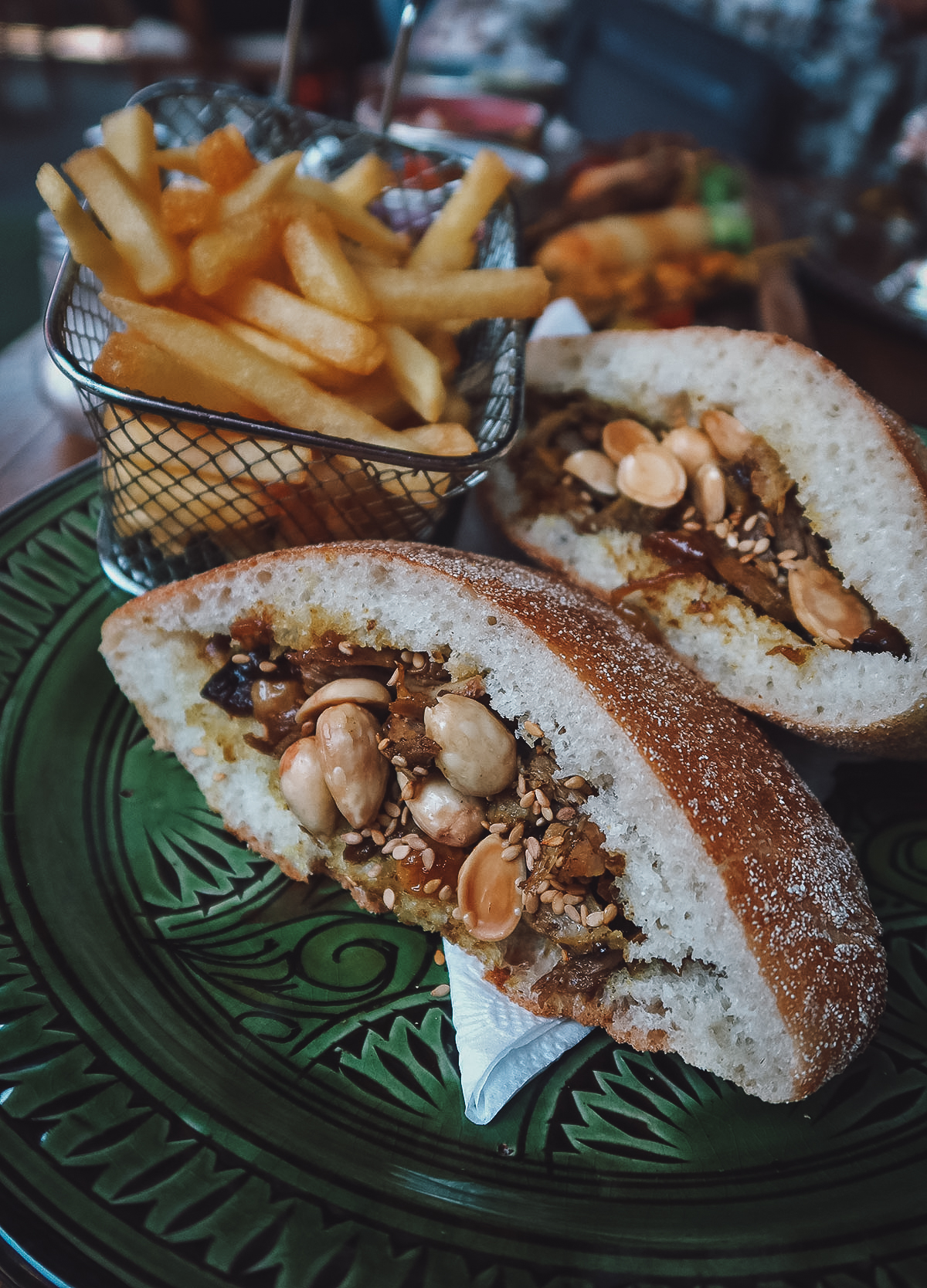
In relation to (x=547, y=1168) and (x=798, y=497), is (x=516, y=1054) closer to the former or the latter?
(x=547, y=1168)

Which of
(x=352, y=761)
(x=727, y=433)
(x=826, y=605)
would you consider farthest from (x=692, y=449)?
(x=352, y=761)

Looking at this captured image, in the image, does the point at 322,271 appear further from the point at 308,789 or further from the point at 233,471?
the point at 308,789

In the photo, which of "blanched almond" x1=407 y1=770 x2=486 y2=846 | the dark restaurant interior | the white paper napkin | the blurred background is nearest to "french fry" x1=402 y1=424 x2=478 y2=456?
"blanched almond" x1=407 y1=770 x2=486 y2=846

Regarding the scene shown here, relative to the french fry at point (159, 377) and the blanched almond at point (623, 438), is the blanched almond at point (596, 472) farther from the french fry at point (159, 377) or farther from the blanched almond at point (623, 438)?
the french fry at point (159, 377)

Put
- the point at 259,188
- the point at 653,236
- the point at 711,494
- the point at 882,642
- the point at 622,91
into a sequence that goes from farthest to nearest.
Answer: the point at 622,91 → the point at 653,236 → the point at 711,494 → the point at 259,188 → the point at 882,642

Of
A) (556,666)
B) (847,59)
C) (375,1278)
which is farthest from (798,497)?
(847,59)

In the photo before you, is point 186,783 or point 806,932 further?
point 186,783
